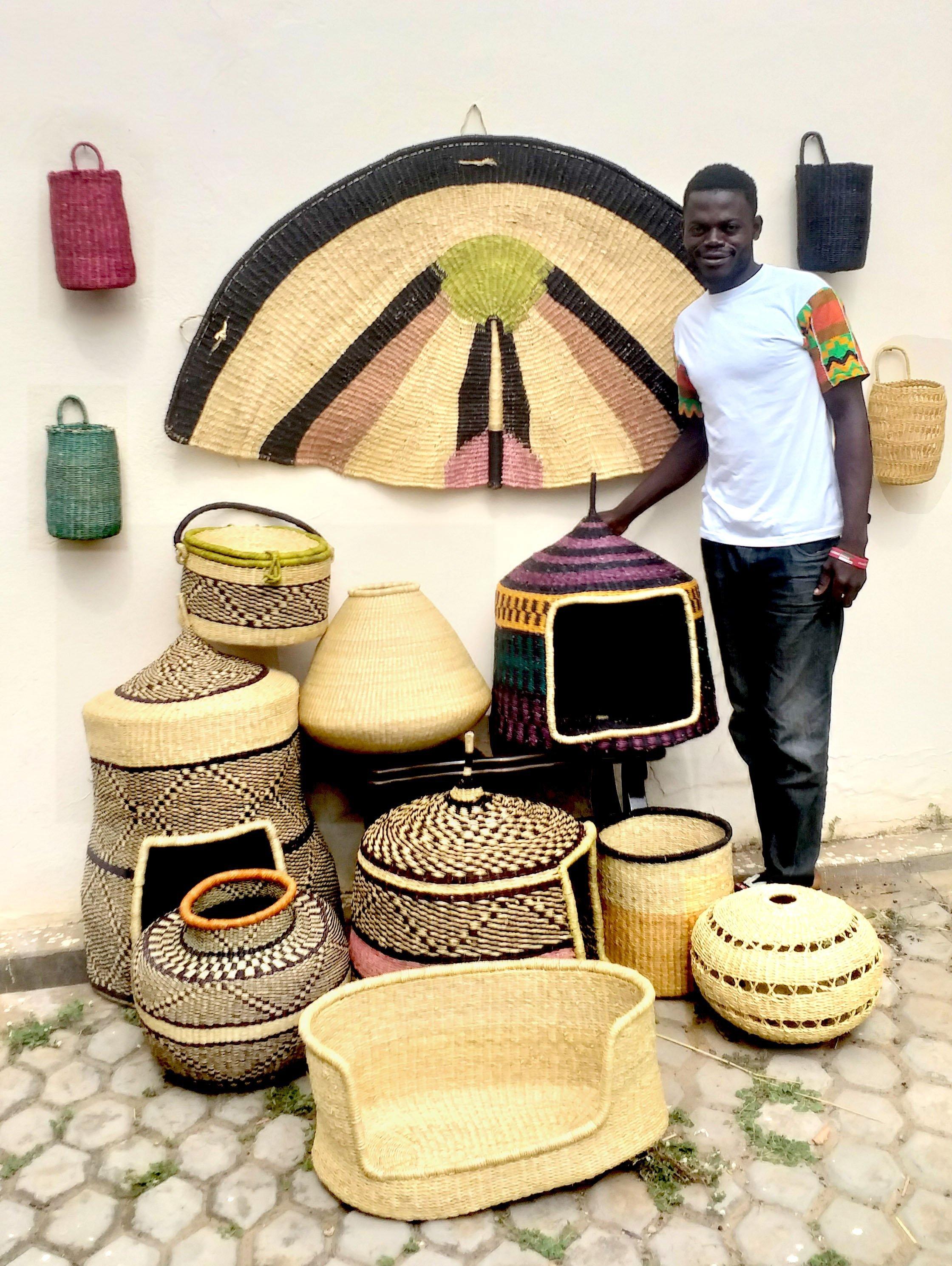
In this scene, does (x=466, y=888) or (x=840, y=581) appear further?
(x=840, y=581)

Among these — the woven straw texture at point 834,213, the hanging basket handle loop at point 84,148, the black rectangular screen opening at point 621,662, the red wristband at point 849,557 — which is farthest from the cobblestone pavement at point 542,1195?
the hanging basket handle loop at point 84,148

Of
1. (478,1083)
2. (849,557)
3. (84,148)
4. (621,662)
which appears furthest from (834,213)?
(478,1083)

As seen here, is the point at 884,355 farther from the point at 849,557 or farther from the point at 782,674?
the point at 782,674

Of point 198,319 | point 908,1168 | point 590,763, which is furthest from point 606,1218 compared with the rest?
point 198,319

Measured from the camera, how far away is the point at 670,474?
3098 millimetres

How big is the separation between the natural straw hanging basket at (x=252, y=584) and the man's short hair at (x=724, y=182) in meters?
1.33

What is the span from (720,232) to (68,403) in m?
1.75

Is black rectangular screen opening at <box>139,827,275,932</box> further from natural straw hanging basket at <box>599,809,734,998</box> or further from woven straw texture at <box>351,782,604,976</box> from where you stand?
natural straw hanging basket at <box>599,809,734,998</box>

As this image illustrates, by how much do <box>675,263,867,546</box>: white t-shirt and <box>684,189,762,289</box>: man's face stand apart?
0.25 ft

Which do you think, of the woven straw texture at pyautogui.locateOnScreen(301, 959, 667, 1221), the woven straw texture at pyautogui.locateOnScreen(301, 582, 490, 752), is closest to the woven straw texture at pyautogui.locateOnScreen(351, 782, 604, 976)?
the woven straw texture at pyautogui.locateOnScreen(301, 959, 667, 1221)

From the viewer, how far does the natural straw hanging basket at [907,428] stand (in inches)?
127

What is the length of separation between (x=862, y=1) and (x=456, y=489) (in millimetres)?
1892

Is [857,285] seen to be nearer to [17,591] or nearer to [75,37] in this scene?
[75,37]

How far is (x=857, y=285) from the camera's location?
3318 mm
